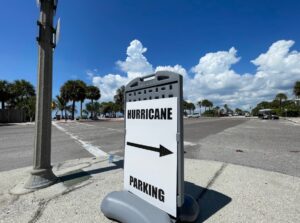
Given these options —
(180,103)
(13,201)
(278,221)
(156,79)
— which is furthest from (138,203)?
(13,201)

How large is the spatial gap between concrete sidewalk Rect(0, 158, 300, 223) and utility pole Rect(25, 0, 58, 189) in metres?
0.26

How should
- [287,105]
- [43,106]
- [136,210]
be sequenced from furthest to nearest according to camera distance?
[287,105] → [43,106] → [136,210]

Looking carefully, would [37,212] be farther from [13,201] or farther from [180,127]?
[180,127]

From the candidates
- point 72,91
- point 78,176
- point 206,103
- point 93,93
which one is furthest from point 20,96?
point 206,103

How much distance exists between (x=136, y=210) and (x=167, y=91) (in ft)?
4.78

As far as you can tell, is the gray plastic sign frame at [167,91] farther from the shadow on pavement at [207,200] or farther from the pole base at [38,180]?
the pole base at [38,180]

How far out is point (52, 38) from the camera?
13.4 ft

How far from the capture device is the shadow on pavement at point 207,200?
2.80 m

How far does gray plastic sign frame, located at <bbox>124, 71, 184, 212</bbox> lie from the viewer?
2188 millimetres

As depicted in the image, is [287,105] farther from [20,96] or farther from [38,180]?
[38,180]

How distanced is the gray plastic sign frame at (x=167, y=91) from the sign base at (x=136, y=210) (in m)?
0.20

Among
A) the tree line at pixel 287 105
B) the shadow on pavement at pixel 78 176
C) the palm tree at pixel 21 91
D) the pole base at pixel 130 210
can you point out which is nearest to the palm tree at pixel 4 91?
the palm tree at pixel 21 91

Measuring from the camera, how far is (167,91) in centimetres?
233

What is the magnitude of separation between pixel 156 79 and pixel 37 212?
244 centimetres
